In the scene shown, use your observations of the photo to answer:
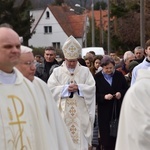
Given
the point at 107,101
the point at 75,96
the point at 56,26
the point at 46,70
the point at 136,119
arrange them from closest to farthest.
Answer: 1. the point at 136,119
2. the point at 107,101
3. the point at 75,96
4. the point at 46,70
5. the point at 56,26

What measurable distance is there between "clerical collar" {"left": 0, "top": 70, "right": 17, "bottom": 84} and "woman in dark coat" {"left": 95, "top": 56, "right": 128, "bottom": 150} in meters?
4.95

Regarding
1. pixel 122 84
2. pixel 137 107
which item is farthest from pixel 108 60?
pixel 137 107

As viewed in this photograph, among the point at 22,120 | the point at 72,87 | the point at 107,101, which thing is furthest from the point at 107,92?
the point at 22,120

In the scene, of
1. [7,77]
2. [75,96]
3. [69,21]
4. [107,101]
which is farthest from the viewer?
[69,21]

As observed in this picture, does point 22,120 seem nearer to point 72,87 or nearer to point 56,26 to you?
point 72,87

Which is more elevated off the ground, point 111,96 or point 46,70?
point 46,70

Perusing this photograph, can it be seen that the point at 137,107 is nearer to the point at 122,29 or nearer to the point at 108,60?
the point at 108,60

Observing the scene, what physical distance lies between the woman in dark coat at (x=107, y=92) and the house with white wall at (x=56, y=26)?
7850 centimetres

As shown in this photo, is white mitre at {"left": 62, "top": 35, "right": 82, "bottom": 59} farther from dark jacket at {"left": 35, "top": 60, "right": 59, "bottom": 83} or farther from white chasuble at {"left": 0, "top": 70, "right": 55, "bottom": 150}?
white chasuble at {"left": 0, "top": 70, "right": 55, "bottom": 150}

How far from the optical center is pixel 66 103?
34.7 feet

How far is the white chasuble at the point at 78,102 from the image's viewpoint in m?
10.5

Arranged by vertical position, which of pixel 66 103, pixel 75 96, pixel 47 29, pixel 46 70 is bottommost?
pixel 47 29

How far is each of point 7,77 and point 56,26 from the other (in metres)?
87.9

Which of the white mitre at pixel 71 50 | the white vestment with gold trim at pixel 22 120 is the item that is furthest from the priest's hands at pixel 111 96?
the white vestment with gold trim at pixel 22 120
